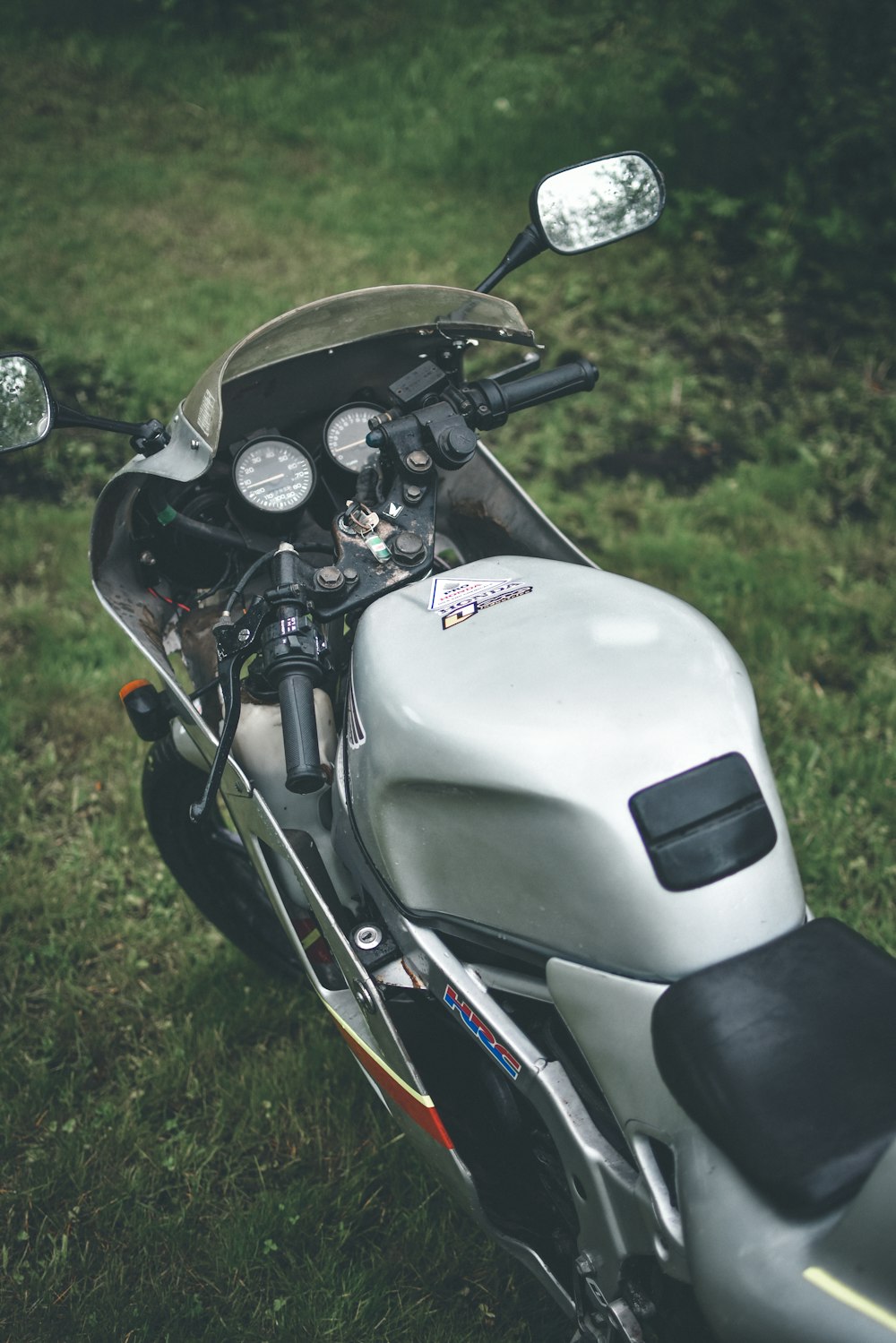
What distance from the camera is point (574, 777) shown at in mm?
1256

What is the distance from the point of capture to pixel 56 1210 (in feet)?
6.66

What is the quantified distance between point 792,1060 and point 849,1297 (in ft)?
0.75

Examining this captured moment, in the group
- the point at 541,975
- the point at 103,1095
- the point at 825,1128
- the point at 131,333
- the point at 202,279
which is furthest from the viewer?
the point at 202,279

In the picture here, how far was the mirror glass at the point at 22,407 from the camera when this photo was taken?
5.65 feet

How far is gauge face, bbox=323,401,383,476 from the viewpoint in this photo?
1.89 m

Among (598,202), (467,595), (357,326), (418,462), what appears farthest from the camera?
(598,202)

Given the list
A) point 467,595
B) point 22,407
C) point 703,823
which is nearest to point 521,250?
point 467,595

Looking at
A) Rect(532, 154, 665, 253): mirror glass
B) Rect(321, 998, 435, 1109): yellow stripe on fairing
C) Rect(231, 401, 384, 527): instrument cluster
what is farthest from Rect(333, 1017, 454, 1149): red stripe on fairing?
Rect(532, 154, 665, 253): mirror glass

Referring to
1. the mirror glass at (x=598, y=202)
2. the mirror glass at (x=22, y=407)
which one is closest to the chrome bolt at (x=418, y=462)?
the mirror glass at (x=598, y=202)

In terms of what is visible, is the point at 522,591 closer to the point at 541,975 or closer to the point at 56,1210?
the point at 541,975

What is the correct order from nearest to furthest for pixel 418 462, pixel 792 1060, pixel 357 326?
pixel 792 1060
pixel 418 462
pixel 357 326

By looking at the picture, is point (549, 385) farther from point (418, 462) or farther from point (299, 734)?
point (299, 734)

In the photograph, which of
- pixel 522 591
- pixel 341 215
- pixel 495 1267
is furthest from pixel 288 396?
pixel 341 215

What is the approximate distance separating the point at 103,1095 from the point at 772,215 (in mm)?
4882
